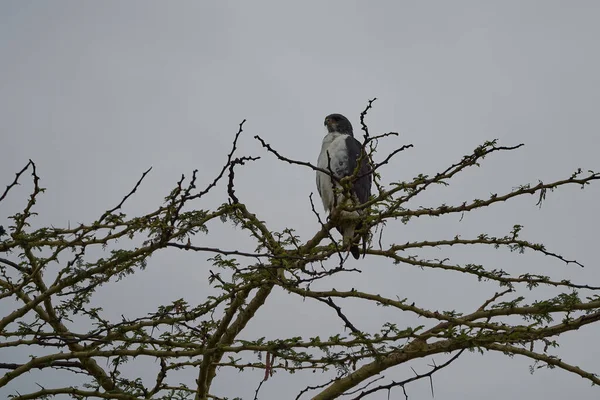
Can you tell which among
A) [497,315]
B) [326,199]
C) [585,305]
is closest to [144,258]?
[497,315]

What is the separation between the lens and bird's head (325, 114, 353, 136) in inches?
298

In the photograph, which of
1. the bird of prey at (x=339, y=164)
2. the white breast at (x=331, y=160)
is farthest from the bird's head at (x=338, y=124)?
the white breast at (x=331, y=160)

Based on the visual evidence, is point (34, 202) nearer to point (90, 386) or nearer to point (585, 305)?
point (90, 386)

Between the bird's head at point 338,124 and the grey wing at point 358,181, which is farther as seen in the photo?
the bird's head at point 338,124

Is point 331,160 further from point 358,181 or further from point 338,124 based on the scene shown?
point 338,124

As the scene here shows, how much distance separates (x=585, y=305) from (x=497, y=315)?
49cm

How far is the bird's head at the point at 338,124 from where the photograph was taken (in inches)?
298

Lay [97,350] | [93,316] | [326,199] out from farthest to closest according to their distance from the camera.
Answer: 1. [326,199]
2. [93,316]
3. [97,350]

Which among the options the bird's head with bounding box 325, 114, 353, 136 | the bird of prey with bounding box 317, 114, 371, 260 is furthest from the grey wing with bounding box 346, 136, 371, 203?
the bird's head with bounding box 325, 114, 353, 136

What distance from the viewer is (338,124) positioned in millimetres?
7586

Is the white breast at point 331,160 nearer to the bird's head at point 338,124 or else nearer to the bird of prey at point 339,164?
the bird of prey at point 339,164

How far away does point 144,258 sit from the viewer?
11.4ft

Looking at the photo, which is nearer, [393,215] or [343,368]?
[343,368]

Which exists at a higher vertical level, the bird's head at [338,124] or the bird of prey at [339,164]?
the bird's head at [338,124]
